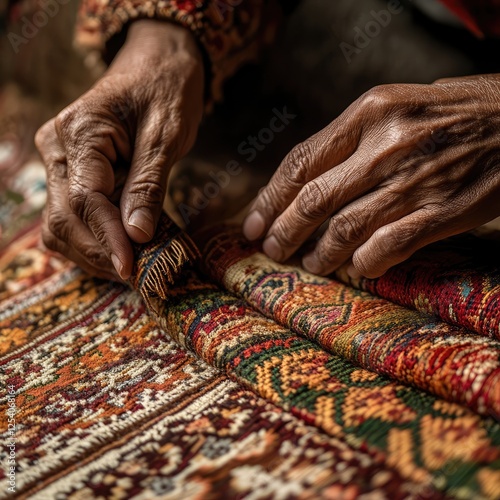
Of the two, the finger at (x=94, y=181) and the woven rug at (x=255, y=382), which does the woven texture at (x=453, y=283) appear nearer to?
the woven rug at (x=255, y=382)

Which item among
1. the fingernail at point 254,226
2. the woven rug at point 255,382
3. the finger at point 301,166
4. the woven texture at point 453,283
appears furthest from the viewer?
the fingernail at point 254,226

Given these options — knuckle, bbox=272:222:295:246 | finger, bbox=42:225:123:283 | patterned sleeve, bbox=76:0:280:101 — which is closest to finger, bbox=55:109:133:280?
finger, bbox=42:225:123:283

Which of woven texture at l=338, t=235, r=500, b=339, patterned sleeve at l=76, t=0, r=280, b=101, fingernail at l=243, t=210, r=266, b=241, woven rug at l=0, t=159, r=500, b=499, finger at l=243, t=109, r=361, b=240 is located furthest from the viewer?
patterned sleeve at l=76, t=0, r=280, b=101

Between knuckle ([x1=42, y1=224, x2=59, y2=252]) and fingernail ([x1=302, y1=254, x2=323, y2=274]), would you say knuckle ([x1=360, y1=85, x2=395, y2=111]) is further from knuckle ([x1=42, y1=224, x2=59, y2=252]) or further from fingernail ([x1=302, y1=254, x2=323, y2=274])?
knuckle ([x1=42, y1=224, x2=59, y2=252])

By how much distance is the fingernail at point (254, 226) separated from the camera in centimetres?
92

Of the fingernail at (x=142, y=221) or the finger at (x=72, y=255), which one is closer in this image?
the fingernail at (x=142, y=221)

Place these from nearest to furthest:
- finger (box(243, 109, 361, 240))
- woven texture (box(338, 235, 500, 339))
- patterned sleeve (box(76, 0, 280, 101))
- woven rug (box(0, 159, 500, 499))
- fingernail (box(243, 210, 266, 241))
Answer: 1. woven rug (box(0, 159, 500, 499))
2. woven texture (box(338, 235, 500, 339))
3. finger (box(243, 109, 361, 240))
4. fingernail (box(243, 210, 266, 241))
5. patterned sleeve (box(76, 0, 280, 101))

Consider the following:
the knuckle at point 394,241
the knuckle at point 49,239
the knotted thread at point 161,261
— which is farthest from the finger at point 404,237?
the knuckle at point 49,239

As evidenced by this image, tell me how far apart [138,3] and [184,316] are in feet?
2.13

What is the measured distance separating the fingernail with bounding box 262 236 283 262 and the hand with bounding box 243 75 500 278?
0.10 metres

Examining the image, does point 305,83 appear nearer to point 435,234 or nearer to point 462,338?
point 435,234

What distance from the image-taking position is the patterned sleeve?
3.59ft

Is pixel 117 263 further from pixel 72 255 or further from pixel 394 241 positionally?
pixel 394 241

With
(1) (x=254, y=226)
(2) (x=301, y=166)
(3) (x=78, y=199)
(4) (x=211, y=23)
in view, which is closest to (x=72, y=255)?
(3) (x=78, y=199)
